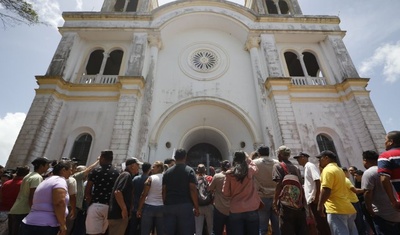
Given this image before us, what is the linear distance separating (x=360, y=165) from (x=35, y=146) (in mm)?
14641

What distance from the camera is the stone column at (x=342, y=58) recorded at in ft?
36.6

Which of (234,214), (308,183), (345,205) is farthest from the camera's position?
(308,183)

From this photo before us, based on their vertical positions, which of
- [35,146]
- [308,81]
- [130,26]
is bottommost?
[35,146]

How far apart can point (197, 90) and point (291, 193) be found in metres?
8.75

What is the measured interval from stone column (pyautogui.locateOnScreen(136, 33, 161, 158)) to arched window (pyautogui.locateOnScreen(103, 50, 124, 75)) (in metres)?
2.55

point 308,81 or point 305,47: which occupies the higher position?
point 305,47

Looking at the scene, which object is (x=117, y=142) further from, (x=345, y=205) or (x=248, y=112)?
(x=345, y=205)

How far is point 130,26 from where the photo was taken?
41.3 feet

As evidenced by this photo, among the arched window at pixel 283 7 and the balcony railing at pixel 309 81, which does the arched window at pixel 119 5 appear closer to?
the arched window at pixel 283 7

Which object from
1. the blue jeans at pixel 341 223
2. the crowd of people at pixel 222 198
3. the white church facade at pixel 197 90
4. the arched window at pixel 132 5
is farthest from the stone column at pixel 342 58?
the arched window at pixel 132 5

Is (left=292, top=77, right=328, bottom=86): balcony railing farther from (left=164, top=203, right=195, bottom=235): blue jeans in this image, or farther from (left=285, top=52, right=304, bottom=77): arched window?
(left=164, top=203, right=195, bottom=235): blue jeans

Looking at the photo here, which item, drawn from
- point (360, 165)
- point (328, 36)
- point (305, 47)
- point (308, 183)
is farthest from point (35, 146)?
point (328, 36)

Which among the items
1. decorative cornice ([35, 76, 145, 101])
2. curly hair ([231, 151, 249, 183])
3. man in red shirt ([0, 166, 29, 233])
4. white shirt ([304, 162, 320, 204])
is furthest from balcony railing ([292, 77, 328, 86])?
man in red shirt ([0, 166, 29, 233])

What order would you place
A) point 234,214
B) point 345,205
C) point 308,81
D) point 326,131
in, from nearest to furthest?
point 345,205, point 234,214, point 326,131, point 308,81
